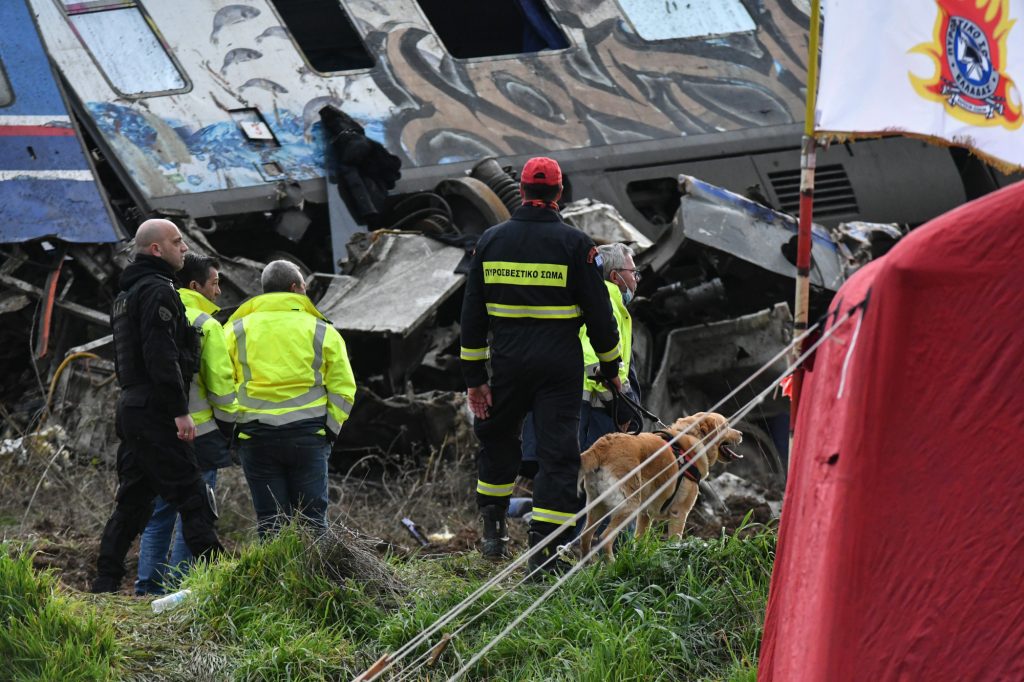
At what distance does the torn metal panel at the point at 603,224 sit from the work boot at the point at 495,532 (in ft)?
12.1

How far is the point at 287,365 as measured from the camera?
6.50 metres

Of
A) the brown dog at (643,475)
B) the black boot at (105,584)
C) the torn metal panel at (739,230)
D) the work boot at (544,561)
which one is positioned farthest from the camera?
the torn metal panel at (739,230)

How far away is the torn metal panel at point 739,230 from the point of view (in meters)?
9.34

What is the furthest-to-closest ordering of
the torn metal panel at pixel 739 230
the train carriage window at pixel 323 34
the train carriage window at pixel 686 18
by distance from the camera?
1. the train carriage window at pixel 323 34
2. the train carriage window at pixel 686 18
3. the torn metal panel at pixel 739 230

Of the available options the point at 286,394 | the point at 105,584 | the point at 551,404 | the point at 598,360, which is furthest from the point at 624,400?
the point at 105,584

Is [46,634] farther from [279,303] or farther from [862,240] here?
[862,240]

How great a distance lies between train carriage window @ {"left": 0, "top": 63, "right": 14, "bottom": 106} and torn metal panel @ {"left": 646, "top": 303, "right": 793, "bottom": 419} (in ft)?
15.8

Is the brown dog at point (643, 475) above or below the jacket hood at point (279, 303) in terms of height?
below

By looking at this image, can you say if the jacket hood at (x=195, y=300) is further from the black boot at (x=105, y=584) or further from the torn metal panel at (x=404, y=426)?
the torn metal panel at (x=404, y=426)

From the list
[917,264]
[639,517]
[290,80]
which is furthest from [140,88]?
[917,264]

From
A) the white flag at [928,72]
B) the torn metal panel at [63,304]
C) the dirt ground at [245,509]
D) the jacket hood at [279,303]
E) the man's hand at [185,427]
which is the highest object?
Result: the white flag at [928,72]

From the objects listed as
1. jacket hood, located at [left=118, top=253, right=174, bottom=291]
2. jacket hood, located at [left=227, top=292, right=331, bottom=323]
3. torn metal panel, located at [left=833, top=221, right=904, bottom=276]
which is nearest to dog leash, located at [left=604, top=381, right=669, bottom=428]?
jacket hood, located at [left=227, top=292, right=331, bottom=323]

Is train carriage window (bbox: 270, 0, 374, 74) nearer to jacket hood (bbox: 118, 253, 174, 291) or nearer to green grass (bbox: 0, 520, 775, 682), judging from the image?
jacket hood (bbox: 118, 253, 174, 291)

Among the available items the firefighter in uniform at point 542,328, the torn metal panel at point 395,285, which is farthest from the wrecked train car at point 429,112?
the firefighter in uniform at point 542,328
